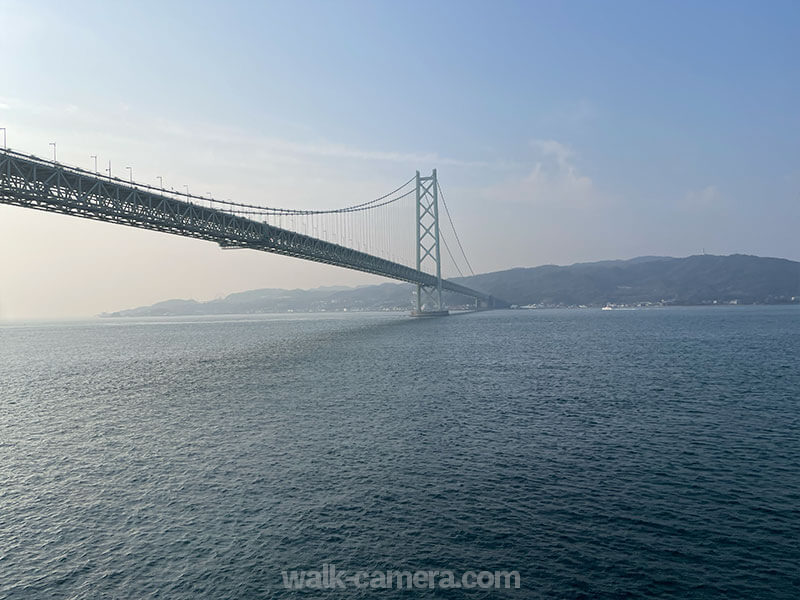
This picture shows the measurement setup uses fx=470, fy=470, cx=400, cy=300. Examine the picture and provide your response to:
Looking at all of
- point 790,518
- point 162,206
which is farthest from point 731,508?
point 162,206

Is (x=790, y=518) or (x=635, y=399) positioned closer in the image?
(x=790, y=518)

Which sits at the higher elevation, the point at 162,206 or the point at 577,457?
the point at 162,206

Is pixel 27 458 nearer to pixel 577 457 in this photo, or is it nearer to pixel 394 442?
pixel 394 442

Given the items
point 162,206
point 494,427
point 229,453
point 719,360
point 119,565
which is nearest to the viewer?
point 119,565

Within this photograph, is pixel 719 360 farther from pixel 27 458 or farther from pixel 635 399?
pixel 27 458

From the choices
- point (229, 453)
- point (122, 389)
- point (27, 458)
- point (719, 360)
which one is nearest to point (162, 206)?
point (122, 389)

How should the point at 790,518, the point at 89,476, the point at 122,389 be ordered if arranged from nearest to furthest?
1. the point at 790,518
2. the point at 89,476
3. the point at 122,389
